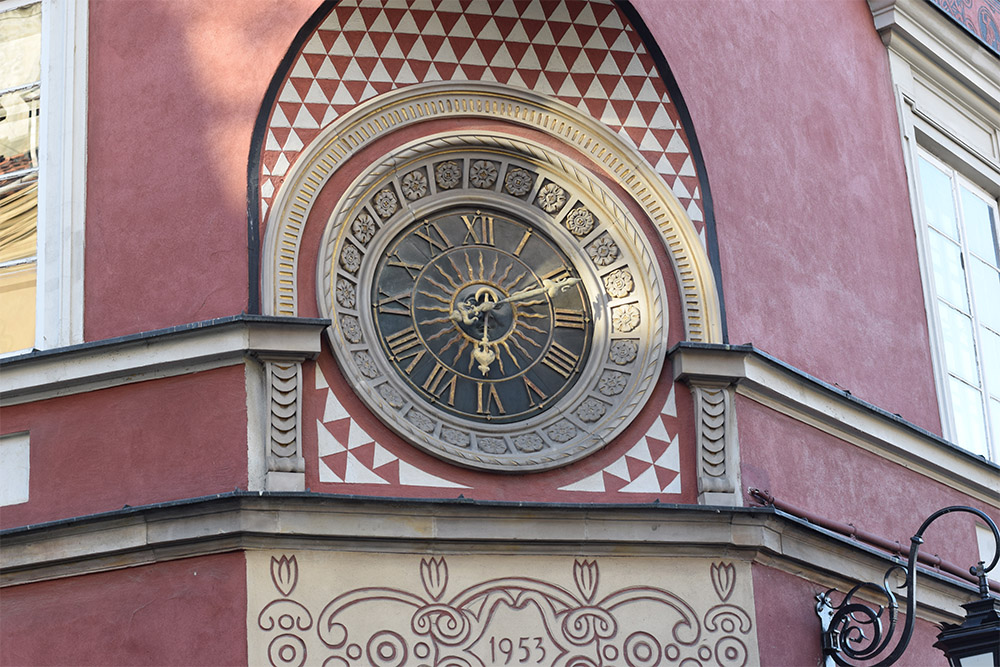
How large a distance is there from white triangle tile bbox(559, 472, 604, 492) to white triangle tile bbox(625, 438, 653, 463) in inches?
8.9

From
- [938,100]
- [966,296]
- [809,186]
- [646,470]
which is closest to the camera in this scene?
[646,470]

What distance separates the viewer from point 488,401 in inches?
370

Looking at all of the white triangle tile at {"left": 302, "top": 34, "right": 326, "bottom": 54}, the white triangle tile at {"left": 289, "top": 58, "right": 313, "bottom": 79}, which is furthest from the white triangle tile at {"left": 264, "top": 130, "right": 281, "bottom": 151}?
the white triangle tile at {"left": 302, "top": 34, "right": 326, "bottom": 54}

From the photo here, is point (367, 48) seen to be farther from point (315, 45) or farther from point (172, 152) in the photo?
point (172, 152)

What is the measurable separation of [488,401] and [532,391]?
261mm

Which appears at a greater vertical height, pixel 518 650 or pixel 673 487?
pixel 673 487

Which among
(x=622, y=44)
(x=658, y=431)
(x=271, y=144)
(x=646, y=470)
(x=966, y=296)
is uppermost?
(x=622, y=44)

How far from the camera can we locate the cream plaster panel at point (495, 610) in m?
8.49

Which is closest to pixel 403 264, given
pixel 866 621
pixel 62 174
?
pixel 62 174

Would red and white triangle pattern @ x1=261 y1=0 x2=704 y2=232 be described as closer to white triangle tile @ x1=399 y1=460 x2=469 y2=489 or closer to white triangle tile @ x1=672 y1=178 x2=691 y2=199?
white triangle tile @ x1=672 y1=178 x2=691 y2=199

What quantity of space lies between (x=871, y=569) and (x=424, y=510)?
2703 millimetres

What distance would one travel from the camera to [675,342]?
9.62m

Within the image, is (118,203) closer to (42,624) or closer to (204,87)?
(204,87)

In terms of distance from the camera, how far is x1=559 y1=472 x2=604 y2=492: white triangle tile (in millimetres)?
9179
